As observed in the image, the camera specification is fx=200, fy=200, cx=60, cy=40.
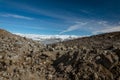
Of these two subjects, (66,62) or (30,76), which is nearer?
(30,76)

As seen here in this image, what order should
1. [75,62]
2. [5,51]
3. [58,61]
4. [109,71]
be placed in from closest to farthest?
[109,71] < [75,62] < [58,61] < [5,51]

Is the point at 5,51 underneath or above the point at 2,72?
above

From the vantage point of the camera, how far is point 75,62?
37.2 ft

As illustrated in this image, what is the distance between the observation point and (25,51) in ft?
44.8

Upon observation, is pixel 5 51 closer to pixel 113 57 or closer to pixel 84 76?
pixel 84 76

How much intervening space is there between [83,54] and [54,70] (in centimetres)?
195

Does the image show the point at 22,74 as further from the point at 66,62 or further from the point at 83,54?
the point at 83,54

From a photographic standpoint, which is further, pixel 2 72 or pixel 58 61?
pixel 58 61

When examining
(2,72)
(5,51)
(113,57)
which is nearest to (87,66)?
(113,57)

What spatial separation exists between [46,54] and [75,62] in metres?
2.42

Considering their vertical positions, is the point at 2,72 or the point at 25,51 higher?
the point at 25,51

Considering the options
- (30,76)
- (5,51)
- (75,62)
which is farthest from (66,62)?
(5,51)

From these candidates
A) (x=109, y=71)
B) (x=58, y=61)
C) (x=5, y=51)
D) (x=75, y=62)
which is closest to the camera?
(x=109, y=71)

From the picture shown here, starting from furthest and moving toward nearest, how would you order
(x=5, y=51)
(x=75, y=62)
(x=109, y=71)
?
(x=5, y=51) < (x=75, y=62) < (x=109, y=71)
